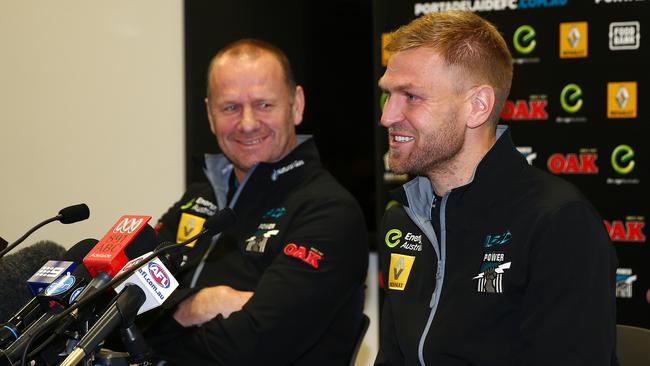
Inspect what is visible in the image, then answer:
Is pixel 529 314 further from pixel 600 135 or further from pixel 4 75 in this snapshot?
pixel 4 75

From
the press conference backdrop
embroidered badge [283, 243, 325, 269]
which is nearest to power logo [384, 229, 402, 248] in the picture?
embroidered badge [283, 243, 325, 269]

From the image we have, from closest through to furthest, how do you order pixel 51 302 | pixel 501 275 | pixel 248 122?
pixel 51 302 → pixel 501 275 → pixel 248 122

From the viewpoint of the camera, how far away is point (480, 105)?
206 cm

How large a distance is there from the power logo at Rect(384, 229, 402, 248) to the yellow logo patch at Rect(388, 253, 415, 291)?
4 centimetres

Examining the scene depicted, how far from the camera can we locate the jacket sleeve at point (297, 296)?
2.27 m

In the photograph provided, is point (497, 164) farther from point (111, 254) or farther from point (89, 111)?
point (89, 111)

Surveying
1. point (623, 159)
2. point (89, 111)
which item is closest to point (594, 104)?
point (623, 159)

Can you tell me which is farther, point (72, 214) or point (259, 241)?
point (259, 241)

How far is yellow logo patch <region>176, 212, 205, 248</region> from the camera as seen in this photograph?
2832 mm

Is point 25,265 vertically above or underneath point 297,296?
above

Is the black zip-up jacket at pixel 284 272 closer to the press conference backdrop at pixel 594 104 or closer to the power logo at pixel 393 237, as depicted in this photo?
the power logo at pixel 393 237

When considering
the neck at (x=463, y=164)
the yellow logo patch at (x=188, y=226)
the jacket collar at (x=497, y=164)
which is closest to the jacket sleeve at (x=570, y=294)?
the jacket collar at (x=497, y=164)

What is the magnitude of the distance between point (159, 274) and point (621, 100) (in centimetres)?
231

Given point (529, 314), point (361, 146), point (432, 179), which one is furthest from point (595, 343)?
point (361, 146)
